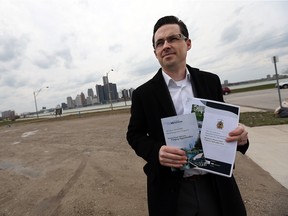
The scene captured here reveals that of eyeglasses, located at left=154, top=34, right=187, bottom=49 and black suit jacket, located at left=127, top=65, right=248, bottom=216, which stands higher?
eyeglasses, located at left=154, top=34, right=187, bottom=49

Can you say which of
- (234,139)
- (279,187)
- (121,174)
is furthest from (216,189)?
(121,174)

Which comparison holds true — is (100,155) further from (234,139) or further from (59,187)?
(234,139)

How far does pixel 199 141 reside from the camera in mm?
1670

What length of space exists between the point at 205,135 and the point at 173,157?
24cm

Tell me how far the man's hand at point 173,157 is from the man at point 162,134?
0.20ft

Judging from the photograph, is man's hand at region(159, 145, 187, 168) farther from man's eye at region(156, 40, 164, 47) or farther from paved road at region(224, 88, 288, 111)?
paved road at region(224, 88, 288, 111)

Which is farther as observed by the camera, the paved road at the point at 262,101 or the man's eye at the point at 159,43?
the paved road at the point at 262,101

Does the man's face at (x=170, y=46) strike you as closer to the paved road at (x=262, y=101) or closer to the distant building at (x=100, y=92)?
the paved road at (x=262, y=101)

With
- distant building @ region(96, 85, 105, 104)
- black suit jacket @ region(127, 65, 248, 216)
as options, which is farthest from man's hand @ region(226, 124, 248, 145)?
distant building @ region(96, 85, 105, 104)

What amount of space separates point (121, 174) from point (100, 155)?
88.8 inches

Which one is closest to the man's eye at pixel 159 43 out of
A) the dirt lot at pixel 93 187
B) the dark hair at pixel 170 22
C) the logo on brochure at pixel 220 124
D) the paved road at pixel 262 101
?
the dark hair at pixel 170 22

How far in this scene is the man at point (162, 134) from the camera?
181 cm

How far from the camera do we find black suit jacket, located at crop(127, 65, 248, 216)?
71.0 inches

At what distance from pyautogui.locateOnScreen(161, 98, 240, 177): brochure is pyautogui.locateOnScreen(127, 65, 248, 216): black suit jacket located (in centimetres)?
15
